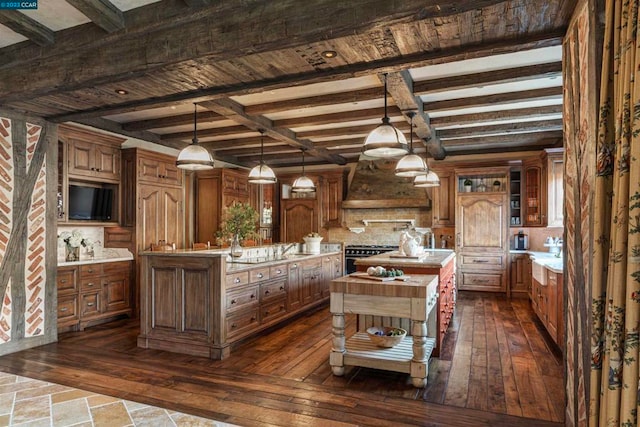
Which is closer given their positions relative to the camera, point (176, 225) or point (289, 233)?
point (176, 225)

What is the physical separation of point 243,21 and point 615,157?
2.34 meters

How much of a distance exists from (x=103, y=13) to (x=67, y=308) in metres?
3.61

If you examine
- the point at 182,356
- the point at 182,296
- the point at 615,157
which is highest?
the point at 615,157

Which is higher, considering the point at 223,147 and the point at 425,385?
the point at 223,147

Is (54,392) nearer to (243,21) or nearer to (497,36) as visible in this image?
(243,21)

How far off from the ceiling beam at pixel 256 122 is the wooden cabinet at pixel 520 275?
163 inches

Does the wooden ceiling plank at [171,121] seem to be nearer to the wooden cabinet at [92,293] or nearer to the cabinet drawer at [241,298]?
the wooden cabinet at [92,293]

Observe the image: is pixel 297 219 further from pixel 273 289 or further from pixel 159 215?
pixel 273 289

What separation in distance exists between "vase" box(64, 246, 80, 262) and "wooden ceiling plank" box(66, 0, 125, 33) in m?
3.37

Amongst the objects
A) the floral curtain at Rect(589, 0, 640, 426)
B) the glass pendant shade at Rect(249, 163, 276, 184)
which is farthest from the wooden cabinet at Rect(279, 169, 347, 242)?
the floral curtain at Rect(589, 0, 640, 426)

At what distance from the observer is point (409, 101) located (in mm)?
4469

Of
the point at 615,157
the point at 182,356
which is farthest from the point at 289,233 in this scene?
the point at 615,157

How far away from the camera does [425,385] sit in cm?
324

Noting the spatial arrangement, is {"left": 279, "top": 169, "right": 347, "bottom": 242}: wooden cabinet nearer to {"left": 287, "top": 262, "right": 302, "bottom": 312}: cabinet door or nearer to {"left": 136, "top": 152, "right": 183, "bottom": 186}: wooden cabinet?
{"left": 136, "top": 152, "right": 183, "bottom": 186}: wooden cabinet
